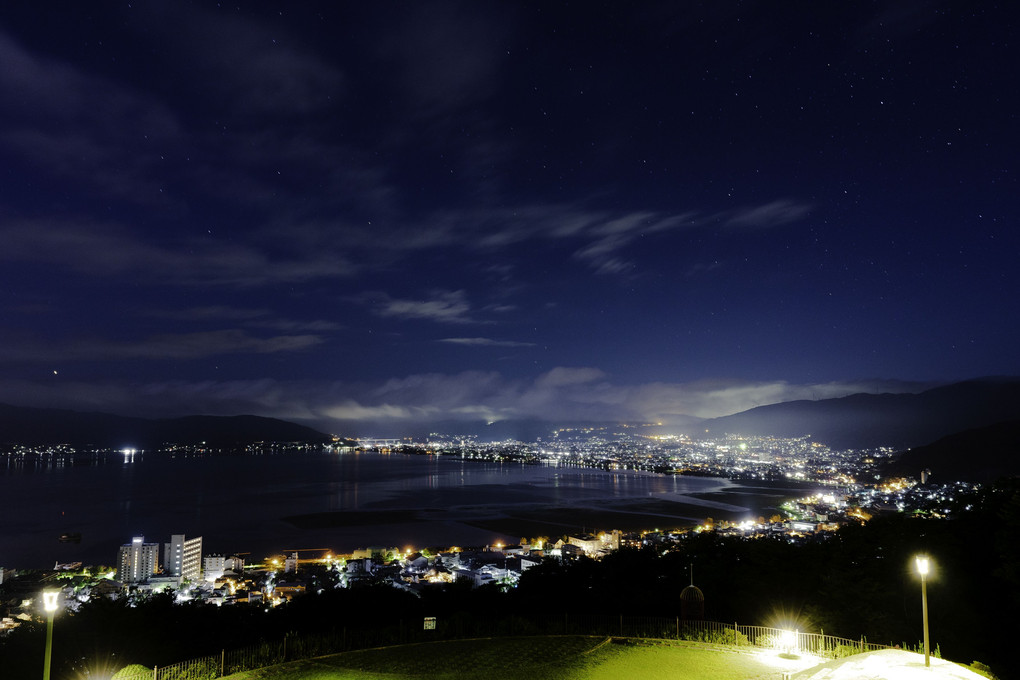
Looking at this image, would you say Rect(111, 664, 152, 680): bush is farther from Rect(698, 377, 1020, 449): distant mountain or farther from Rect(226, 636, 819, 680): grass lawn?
Rect(698, 377, 1020, 449): distant mountain

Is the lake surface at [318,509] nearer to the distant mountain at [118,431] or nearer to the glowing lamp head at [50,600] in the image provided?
the glowing lamp head at [50,600]

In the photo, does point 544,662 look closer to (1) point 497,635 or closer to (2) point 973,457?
(1) point 497,635

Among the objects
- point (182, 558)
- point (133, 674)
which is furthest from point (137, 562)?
point (133, 674)

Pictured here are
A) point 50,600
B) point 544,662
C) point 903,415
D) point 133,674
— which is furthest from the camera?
point 903,415

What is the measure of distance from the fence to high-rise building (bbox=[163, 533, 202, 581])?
63.4 feet

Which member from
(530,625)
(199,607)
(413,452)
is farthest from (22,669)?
(413,452)

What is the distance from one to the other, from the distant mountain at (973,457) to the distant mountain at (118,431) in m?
158

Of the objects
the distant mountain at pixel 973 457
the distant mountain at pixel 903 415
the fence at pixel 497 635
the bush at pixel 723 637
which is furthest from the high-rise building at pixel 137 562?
the distant mountain at pixel 903 415

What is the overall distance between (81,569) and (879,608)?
97.6ft

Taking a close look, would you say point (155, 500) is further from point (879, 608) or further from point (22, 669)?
point (879, 608)

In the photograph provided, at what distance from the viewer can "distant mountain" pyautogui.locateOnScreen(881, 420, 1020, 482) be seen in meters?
47.9

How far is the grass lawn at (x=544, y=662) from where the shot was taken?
8.37 metres

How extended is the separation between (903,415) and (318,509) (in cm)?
14175

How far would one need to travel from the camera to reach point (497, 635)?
10.6m
